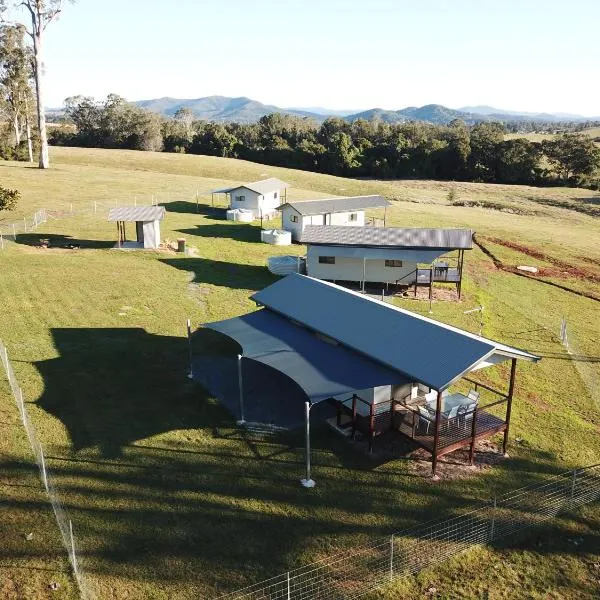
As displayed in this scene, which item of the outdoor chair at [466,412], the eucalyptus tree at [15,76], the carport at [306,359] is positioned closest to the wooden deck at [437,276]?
the carport at [306,359]

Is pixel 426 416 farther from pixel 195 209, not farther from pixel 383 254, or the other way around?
pixel 195 209

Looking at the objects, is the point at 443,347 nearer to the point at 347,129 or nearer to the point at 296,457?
the point at 296,457

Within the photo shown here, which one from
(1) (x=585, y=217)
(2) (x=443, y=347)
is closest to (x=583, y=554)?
(2) (x=443, y=347)

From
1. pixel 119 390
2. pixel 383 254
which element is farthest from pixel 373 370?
pixel 383 254

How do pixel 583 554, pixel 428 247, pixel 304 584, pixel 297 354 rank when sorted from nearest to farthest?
pixel 304 584, pixel 583 554, pixel 297 354, pixel 428 247

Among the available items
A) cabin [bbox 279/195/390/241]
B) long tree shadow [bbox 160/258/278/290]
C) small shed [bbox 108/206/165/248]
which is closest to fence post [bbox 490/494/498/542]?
long tree shadow [bbox 160/258/278/290]

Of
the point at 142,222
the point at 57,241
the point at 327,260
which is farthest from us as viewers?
the point at 57,241
